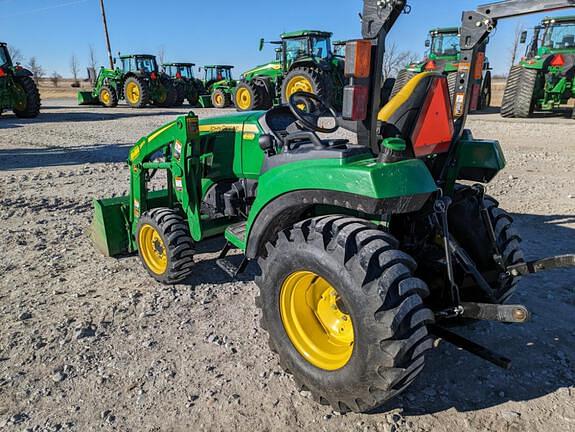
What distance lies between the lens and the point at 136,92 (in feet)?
74.2

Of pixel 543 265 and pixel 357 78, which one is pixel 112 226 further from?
pixel 543 265

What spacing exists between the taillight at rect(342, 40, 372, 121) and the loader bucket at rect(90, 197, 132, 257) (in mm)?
3021

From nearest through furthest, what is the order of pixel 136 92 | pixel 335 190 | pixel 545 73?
pixel 335 190, pixel 545 73, pixel 136 92

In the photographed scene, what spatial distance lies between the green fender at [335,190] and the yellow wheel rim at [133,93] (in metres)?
21.8

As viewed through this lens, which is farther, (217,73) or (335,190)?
(217,73)

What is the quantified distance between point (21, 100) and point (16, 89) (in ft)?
1.58

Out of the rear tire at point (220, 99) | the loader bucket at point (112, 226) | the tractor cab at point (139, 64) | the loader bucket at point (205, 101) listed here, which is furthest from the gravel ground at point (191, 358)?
the tractor cab at point (139, 64)

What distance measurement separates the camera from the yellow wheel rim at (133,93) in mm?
22500

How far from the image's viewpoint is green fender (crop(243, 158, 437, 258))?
218cm

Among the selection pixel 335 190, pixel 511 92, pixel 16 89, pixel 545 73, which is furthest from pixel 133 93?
pixel 335 190

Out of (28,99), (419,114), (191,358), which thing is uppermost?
(419,114)

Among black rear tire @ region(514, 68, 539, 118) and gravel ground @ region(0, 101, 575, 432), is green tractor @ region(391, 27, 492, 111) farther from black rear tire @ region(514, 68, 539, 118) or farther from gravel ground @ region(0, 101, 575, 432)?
gravel ground @ region(0, 101, 575, 432)

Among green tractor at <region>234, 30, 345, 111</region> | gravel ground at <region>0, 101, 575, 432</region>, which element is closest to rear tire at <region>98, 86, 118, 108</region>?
green tractor at <region>234, 30, 345, 111</region>

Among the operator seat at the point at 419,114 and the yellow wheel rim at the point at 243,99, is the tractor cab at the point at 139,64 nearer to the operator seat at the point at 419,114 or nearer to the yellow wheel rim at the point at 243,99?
the yellow wheel rim at the point at 243,99
